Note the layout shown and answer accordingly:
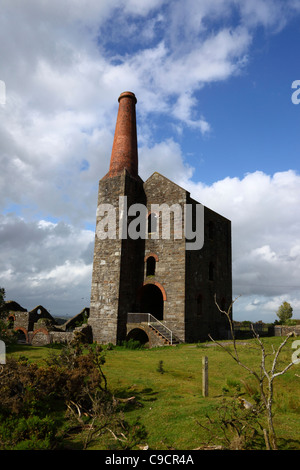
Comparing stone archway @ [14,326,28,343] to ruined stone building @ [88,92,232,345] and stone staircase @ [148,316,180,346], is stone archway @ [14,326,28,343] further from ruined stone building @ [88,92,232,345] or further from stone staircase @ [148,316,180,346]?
stone staircase @ [148,316,180,346]

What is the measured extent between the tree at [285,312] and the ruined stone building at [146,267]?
17.2 meters

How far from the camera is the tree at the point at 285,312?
36.0m

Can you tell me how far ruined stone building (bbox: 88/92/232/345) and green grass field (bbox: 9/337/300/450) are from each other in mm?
3821

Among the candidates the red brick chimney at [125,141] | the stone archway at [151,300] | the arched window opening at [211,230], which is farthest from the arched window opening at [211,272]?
the red brick chimney at [125,141]

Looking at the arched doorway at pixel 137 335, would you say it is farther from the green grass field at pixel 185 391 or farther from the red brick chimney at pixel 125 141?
the red brick chimney at pixel 125 141

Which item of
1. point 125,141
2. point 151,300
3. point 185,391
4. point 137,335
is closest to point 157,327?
point 137,335

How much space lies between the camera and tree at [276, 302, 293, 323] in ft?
118

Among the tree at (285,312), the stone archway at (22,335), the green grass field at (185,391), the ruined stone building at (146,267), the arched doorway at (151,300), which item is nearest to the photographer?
the green grass field at (185,391)

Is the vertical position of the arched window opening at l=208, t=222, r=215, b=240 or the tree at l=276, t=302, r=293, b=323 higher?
the arched window opening at l=208, t=222, r=215, b=240

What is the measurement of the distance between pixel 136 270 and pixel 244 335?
10482 millimetres

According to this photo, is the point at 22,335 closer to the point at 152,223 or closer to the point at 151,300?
the point at 151,300

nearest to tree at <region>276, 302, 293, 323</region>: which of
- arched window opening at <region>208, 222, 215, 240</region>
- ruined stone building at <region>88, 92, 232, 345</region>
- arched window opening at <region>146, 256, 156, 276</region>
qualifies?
ruined stone building at <region>88, 92, 232, 345</region>
